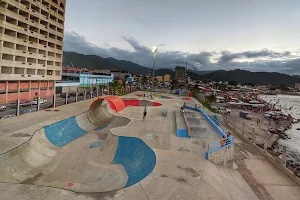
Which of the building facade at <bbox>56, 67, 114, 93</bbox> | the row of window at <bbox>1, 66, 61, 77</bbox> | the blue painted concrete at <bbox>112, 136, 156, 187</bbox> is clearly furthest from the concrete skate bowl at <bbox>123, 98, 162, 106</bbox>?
the building facade at <bbox>56, 67, 114, 93</bbox>

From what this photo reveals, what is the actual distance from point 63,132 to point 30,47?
36029 mm

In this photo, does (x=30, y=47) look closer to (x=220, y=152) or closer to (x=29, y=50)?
(x=29, y=50)

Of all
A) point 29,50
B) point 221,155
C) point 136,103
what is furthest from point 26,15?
point 221,155

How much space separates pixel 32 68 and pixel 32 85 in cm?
482

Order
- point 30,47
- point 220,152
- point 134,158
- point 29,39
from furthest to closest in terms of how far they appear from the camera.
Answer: point 29,39 → point 30,47 → point 134,158 → point 220,152

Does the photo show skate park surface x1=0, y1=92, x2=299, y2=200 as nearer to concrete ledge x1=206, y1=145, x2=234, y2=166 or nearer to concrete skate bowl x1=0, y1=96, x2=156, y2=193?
concrete skate bowl x1=0, y1=96, x2=156, y2=193

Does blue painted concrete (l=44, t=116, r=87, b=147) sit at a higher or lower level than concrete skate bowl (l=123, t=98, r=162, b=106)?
lower

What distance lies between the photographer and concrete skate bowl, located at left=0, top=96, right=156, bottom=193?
11175 millimetres

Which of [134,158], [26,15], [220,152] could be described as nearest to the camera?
[220,152]

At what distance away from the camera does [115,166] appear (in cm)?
1337

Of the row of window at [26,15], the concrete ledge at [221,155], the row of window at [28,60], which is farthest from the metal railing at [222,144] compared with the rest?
the row of window at [26,15]

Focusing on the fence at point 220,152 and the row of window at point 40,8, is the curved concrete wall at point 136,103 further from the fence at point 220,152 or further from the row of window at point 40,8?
the row of window at point 40,8

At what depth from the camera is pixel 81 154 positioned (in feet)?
53.1

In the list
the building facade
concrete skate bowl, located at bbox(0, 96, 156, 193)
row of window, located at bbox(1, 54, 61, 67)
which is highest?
row of window, located at bbox(1, 54, 61, 67)
